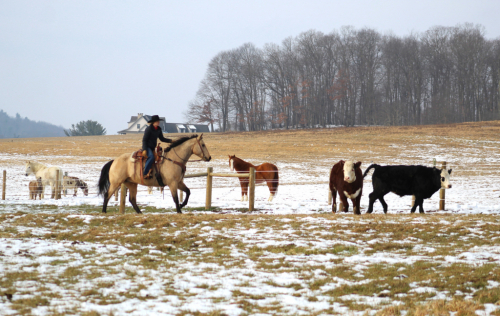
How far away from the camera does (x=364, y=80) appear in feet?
197

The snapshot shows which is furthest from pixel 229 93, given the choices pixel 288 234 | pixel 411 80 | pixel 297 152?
pixel 288 234

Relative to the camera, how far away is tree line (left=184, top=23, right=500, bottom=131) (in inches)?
2242

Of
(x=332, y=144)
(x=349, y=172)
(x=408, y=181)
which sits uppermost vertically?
(x=332, y=144)

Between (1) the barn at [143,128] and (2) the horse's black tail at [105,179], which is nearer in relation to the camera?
(2) the horse's black tail at [105,179]

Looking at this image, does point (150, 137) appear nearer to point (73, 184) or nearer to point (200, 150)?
point (200, 150)

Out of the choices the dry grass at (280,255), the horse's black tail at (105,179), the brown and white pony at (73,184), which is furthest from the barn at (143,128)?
the dry grass at (280,255)

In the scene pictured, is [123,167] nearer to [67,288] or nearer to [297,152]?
[67,288]

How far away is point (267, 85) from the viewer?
6381 centimetres

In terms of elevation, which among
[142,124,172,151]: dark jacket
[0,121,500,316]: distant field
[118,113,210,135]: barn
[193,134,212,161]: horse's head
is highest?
[118,113,210,135]: barn

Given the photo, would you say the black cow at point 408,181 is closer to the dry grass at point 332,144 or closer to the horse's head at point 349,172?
the horse's head at point 349,172

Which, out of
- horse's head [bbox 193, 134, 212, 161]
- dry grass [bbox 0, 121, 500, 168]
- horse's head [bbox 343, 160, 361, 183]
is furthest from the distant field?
dry grass [bbox 0, 121, 500, 168]

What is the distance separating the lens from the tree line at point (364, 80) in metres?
56.9

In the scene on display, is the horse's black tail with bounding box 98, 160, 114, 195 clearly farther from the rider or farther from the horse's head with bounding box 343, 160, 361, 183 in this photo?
the horse's head with bounding box 343, 160, 361, 183

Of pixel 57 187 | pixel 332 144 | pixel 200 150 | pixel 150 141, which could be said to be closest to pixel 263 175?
pixel 200 150
